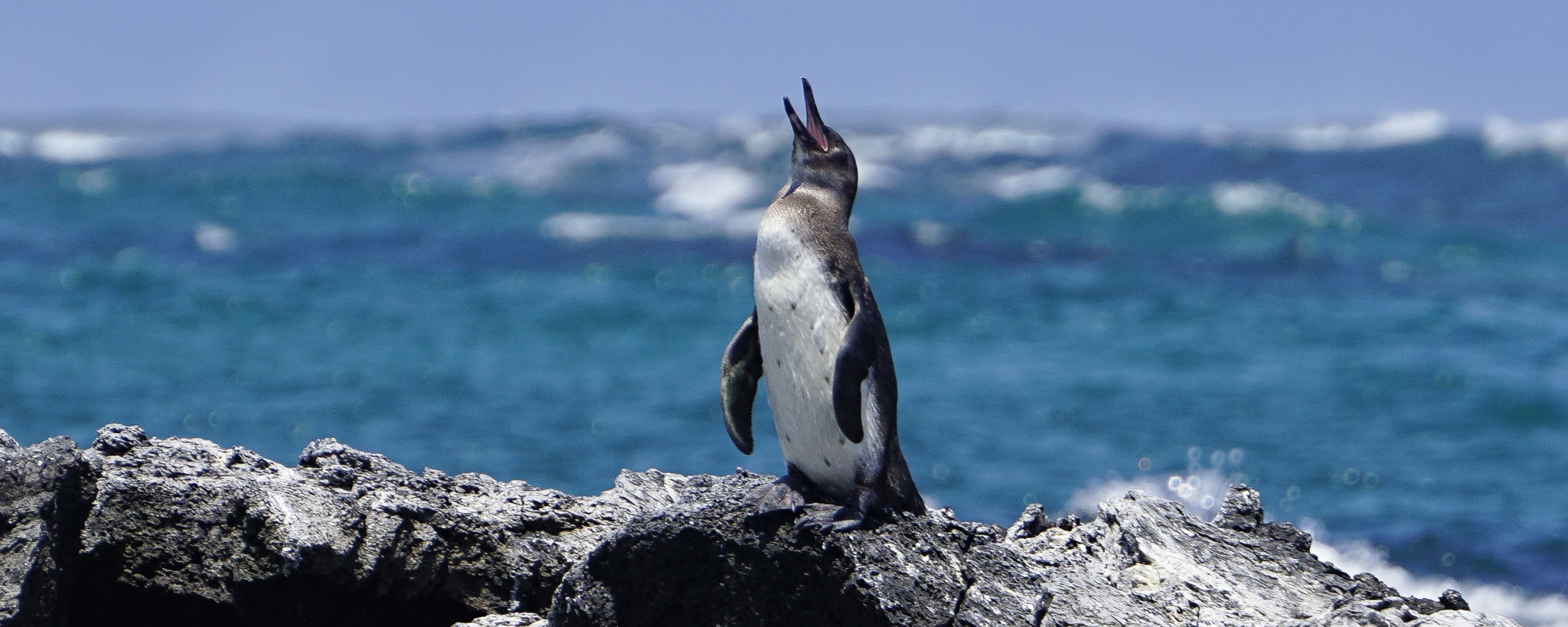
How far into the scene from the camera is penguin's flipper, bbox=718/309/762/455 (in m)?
4.34

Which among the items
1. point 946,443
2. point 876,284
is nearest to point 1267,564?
point 946,443

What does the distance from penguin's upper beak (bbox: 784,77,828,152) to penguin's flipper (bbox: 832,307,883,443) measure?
62cm

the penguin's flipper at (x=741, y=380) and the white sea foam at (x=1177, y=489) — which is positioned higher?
the white sea foam at (x=1177, y=489)

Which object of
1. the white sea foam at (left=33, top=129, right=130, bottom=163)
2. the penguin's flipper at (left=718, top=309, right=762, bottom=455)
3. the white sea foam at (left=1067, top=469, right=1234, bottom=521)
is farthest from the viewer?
the white sea foam at (left=33, top=129, right=130, bottom=163)

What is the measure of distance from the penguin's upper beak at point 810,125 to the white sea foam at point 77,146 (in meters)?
45.7

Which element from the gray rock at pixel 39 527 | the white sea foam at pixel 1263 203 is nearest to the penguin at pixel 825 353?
the gray rock at pixel 39 527

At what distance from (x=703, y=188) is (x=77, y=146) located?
26.3m

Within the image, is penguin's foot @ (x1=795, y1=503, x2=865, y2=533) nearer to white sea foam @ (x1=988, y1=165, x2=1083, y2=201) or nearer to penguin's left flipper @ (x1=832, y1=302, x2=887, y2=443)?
penguin's left flipper @ (x1=832, y1=302, x2=887, y2=443)

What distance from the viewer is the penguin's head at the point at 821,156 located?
4168 millimetres

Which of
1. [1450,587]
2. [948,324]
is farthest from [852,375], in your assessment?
[948,324]

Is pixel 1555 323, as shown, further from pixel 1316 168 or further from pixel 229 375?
pixel 1316 168

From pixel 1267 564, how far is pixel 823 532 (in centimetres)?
133

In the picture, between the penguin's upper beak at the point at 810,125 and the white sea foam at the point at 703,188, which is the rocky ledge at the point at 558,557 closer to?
the penguin's upper beak at the point at 810,125

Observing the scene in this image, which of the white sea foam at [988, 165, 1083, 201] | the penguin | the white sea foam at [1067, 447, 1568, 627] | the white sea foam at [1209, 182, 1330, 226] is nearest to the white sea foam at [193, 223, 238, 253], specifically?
the white sea foam at [988, 165, 1083, 201]
